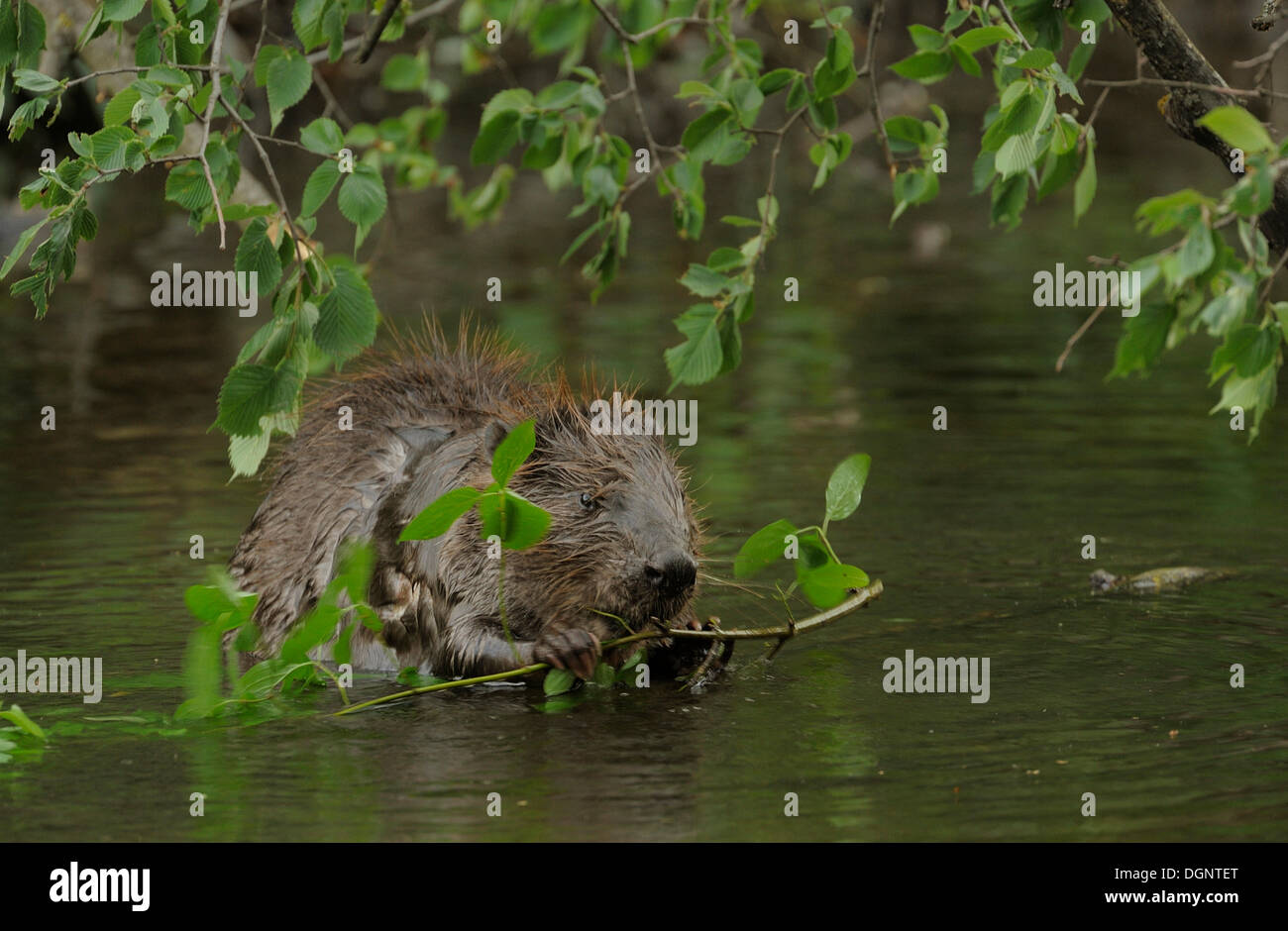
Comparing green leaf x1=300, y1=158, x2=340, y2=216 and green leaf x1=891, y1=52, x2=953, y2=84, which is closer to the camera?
green leaf x1=300, y1=158, x2=340, y2=216

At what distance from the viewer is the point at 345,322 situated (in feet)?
19.8

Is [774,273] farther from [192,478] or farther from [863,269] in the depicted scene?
[192,478]

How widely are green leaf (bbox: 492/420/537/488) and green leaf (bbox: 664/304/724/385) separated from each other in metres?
0.81

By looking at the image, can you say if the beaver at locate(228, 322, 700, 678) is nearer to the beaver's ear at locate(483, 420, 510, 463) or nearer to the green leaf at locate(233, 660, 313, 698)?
the beaver's ear at locate(483, 420, 510, 463)

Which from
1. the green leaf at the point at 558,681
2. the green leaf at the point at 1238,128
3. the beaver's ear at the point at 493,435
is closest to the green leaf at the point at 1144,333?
the green leaf at the point at 1238,128

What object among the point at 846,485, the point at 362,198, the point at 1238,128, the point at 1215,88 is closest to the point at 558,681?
the point at 846,485

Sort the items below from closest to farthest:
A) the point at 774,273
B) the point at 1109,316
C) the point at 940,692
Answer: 1. the point at 940,692
2. the point at 1109,316
3. the point at 774,273

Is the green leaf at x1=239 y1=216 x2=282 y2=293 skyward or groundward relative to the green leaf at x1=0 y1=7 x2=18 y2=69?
groundward

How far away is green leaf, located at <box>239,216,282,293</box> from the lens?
6.09 meters

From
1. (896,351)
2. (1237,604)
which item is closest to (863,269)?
(896,351)

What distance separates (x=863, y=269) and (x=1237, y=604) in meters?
13.1

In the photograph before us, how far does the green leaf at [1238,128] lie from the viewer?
4.54 m

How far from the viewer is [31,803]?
586 cm

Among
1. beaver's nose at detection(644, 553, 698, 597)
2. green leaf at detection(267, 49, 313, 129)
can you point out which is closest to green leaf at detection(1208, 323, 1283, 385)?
beaver's nose at detection(644, 553, 698, 597)
